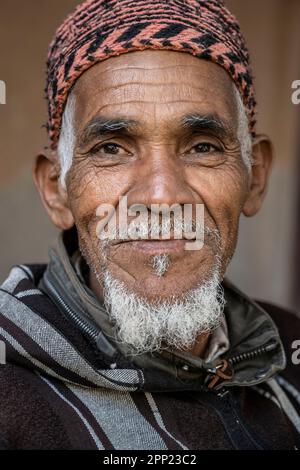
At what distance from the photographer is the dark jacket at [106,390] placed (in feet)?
6.26

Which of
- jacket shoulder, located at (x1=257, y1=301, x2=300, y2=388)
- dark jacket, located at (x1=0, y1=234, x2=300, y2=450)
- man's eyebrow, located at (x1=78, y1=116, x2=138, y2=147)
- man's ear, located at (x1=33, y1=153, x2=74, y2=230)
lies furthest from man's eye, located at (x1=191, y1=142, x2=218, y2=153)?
jacket shoulder, located at (x1=257, y1=301, x2=300, y2=388)

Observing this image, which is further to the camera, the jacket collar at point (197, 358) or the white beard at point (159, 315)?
the jacket collar at point (197, 358)

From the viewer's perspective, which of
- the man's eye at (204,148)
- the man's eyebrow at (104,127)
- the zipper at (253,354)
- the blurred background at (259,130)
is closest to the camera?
the man's eyebrow at (104,127)

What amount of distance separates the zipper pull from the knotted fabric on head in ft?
2.87

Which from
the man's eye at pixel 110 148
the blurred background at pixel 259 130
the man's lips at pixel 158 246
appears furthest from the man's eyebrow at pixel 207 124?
the blurred background at pixel 259 130

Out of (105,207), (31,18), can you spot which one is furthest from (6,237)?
(105,207)

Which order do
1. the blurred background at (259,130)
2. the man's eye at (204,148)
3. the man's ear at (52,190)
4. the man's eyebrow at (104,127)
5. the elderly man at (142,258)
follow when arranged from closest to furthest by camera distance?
1. the elderly man at (142,258)
2. the man's eyebrow at (104,127)
3. the man's eye at (204,148)
4. the man's ear at (52,190)
5. the blurred background at (259,130)

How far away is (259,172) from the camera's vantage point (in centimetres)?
269

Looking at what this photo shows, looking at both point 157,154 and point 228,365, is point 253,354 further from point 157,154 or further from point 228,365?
point 157,154

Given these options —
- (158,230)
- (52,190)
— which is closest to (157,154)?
(158,230)

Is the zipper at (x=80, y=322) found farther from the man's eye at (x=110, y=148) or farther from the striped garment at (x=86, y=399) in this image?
the man's eye at (x=110, y=148)

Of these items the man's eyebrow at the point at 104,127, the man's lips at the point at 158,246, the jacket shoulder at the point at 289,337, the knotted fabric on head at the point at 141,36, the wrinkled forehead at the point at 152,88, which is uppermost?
the knotted fabric on head at the point at 141,36

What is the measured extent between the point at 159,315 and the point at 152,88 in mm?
683

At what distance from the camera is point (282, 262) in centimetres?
537
